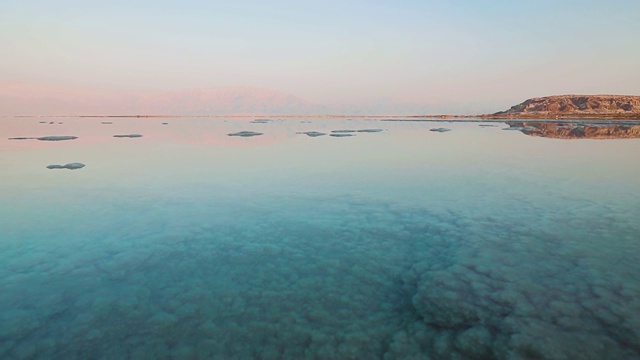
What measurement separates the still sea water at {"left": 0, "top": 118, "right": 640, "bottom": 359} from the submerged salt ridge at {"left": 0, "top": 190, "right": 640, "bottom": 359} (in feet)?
0.11

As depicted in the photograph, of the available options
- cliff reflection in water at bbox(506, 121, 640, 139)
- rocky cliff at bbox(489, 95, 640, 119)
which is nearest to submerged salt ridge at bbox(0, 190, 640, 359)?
cliff reflection in water at bbox(506, 121, 640, 139)

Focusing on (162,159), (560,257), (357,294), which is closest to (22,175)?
(162,159)

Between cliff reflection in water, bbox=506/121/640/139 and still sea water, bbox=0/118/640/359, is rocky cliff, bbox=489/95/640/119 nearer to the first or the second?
cliff reflection in water, bbox=506/121/640/139

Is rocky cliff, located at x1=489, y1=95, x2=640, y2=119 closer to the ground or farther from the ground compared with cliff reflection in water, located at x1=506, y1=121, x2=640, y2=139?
farther from the ground

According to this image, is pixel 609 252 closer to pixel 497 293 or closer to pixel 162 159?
pixel 497 293

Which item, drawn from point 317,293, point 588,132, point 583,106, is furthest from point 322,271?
point 583,106

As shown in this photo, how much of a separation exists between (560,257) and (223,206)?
386 inches

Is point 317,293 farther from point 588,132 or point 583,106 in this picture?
point 583,106

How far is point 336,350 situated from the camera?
15.7 feet

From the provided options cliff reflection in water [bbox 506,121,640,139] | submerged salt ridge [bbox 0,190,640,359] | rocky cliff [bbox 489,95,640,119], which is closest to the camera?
submerged salt ridge [bbox 0,190,640,359]

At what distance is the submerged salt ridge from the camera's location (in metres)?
4.89

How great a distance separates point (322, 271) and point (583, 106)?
156 meters

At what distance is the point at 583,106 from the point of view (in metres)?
126

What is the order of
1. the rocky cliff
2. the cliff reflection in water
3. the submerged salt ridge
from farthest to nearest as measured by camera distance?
1. the rocky cliff
2. the cliff reflection in water
3. the submerged salt ridge
